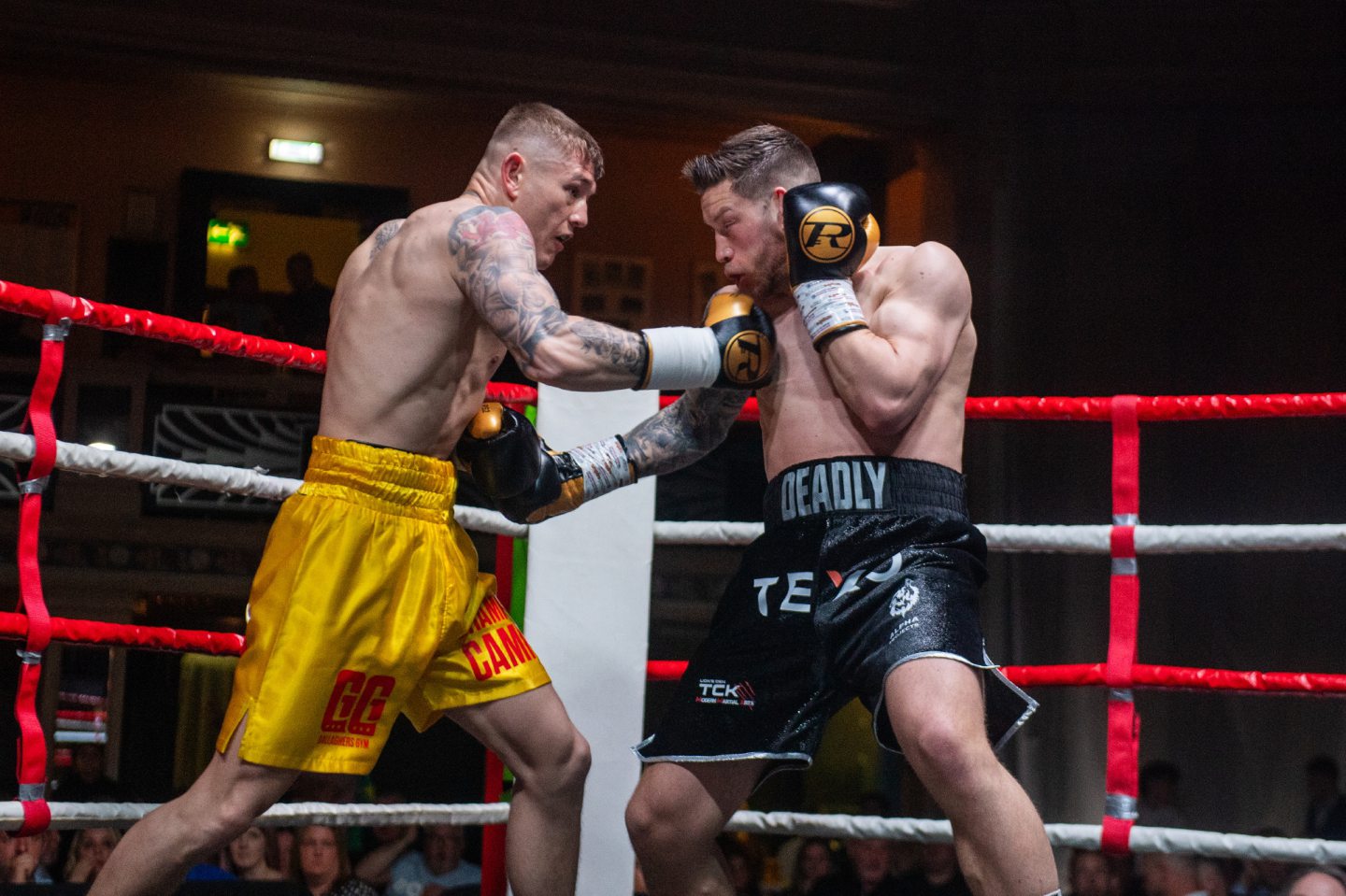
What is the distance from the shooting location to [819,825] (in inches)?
83.7

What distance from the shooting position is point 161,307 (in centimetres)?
739

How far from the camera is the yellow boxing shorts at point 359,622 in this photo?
5.65ft

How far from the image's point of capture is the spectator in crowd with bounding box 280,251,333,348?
710 centimetres

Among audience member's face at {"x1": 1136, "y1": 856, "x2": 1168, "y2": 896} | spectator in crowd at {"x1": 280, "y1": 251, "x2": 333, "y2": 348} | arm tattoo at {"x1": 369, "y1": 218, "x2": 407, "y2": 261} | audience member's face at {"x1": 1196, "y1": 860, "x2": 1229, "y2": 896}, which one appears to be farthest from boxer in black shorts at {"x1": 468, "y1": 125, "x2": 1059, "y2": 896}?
spectator in crowd at {"x1": 280, "y1": 251, "x2": 333, "y2": 348}

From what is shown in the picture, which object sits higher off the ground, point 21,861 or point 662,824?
point 662,824

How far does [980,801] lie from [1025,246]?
4.95 metres

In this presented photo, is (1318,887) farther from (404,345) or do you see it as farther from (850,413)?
(404,345)

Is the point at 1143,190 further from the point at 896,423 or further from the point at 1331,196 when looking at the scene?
the point at 896,423

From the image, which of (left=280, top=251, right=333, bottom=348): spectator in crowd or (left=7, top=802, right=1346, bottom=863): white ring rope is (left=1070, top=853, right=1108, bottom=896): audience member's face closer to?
(left=7, top=802, right=1346, bottom=863): white ring rope

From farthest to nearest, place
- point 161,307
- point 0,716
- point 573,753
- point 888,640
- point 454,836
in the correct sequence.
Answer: point 161,307 → point 0,716 → point 454,836 → point 573,753 → point 888,640

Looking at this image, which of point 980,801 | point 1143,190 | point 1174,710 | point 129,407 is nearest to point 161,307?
point 129,407

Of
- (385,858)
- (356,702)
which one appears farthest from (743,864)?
(356,702)

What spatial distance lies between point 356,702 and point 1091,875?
3.15 metres

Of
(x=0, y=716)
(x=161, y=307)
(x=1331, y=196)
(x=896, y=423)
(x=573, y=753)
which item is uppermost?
(x=1331, y=196)
